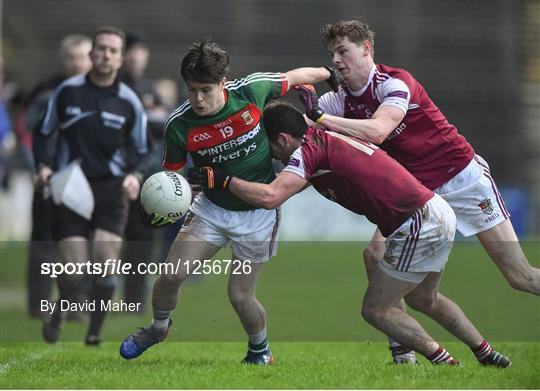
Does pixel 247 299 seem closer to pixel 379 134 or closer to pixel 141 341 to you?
pixel 141 341

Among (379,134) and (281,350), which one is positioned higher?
(379,134)

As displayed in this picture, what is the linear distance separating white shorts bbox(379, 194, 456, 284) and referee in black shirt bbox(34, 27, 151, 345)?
9.22ft

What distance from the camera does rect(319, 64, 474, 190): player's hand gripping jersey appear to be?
6.41 metres

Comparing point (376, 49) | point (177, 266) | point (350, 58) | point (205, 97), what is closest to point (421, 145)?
point (350, 58)

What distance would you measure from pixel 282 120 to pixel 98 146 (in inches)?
98.3

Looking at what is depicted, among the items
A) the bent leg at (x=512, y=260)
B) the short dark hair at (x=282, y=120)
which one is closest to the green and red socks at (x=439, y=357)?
the bent leg at (x=512, y=260)

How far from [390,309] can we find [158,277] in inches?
58.2

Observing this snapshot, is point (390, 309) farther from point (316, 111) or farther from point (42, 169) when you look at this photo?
point (42, 169)

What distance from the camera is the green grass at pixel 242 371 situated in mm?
5691

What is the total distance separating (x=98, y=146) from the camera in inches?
326

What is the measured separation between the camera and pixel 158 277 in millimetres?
6473

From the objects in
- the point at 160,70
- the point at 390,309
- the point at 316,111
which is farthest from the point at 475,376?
the point at 160,70

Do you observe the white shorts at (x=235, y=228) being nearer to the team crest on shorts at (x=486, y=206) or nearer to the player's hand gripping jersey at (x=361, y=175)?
the player's hand gripping jersey at (x=361, y=175)

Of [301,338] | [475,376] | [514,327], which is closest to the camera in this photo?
[475,376]
